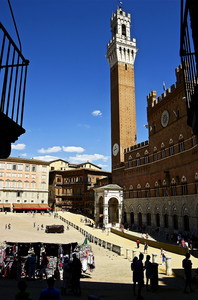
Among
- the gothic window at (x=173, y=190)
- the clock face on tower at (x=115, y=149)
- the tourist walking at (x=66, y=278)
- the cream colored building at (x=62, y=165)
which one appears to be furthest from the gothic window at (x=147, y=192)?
the cream colored building at (x=62, y=165)

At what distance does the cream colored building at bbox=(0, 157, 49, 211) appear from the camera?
211 feet

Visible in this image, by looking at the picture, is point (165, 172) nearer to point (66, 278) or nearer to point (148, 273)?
point (148, 273)

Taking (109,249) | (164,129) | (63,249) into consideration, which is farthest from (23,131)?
(164,129)

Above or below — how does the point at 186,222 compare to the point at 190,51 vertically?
below

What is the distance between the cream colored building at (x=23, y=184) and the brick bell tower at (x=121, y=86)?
23961 millimetres

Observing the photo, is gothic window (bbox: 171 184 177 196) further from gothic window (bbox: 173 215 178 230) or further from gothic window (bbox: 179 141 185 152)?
gothic window (bbox: 179 141 185 152)

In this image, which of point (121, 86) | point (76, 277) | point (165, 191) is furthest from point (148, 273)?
point (121, 86)

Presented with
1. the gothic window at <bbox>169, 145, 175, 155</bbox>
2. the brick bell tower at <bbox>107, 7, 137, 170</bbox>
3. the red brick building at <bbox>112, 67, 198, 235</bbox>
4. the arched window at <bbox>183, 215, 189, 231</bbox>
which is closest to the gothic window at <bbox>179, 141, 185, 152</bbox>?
the red brick building at <bbox>112, 67, 198, 235</bbox>

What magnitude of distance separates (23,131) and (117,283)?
32.2ft

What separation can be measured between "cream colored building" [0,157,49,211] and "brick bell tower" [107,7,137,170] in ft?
78.6

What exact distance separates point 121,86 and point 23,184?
35.7 m

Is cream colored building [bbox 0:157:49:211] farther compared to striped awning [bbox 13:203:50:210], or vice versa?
striped awning [bbox 13:203:50:210]

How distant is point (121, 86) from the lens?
191ft

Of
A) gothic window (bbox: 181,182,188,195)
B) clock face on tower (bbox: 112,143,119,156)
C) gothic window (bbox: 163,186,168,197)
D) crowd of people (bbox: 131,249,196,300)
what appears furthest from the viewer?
clock face on tower (bbox: 112,143,119,156)
